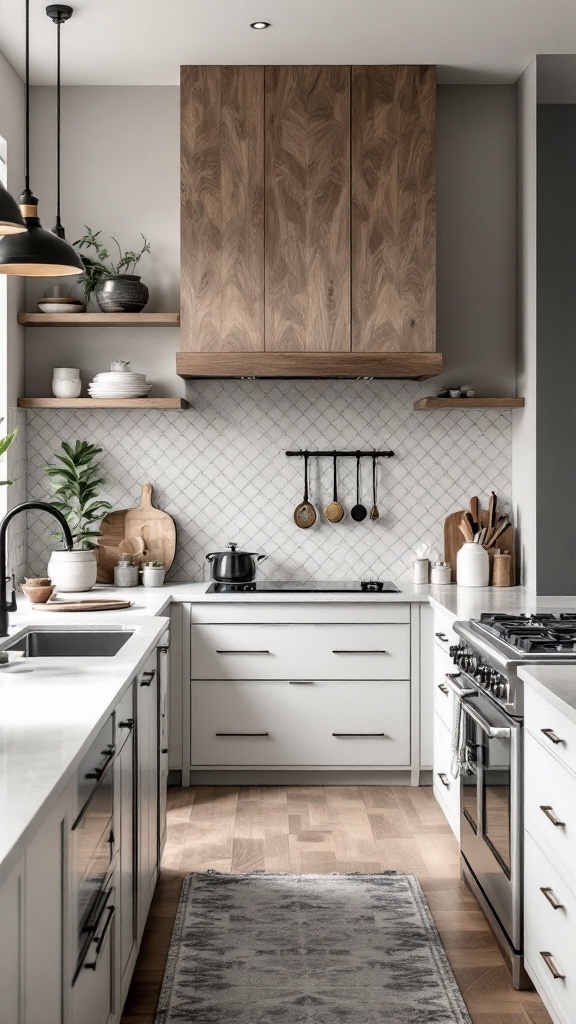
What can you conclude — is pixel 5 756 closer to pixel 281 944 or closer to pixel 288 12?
pixel 281 944

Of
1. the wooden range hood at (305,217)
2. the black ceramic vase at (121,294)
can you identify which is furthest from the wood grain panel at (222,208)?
the black ceramic vase at (121,294)

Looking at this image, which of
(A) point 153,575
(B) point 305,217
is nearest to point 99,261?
(B) point 305,217

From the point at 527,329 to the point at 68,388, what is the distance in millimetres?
2086

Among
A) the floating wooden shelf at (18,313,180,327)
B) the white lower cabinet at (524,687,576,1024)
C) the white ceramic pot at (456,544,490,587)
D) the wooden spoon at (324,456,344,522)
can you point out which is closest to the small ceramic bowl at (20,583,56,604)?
the floating wooden shelf at (18,313,180,327)

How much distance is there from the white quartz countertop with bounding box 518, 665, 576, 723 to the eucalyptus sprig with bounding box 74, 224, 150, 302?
2.86m

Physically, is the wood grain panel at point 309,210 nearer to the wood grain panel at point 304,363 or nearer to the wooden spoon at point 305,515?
the wood grain panel at point 304,363

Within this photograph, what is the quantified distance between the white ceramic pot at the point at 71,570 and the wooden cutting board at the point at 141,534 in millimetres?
605

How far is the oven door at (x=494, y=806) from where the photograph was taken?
Answer: 2.57 metres

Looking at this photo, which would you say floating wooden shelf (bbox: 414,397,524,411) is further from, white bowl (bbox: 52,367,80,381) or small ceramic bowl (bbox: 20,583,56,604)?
small ceramic bowl (bbox: 20,583,56,604)

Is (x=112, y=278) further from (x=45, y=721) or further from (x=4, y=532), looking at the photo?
(x=45, y=721)

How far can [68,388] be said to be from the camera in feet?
14.8

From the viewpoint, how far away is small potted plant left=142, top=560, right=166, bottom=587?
14.7 ft

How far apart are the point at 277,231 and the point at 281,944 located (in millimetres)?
2844

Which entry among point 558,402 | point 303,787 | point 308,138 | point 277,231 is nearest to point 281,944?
point 303,787
